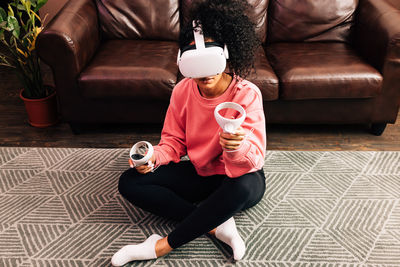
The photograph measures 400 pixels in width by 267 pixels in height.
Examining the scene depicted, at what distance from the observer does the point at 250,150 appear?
4.58 ft

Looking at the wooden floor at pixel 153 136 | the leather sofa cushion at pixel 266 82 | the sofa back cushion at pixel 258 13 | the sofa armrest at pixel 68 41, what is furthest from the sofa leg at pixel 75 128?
the leather sofa cushion at pixel 266 82

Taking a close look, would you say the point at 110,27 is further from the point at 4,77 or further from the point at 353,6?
the point at 353,6

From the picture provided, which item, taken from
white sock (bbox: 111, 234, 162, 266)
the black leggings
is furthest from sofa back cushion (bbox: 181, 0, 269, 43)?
white sock (bbox: 111, 234, 162, 266)

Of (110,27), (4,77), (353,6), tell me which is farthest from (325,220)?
(4,77)

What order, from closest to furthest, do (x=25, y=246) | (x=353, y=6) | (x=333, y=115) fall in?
(x=25, y=246), (x=333, y=115), (x=353, y=6)

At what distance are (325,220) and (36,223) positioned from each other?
1.35 meters

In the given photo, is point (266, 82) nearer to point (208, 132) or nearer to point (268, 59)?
point (268, 59)

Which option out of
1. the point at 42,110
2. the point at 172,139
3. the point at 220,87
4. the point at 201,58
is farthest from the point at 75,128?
the point at 201,58

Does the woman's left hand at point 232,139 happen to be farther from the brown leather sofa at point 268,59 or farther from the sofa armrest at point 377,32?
the sofa armrest at point 377,32

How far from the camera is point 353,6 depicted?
257 cm

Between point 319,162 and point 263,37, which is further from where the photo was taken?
point 263,37

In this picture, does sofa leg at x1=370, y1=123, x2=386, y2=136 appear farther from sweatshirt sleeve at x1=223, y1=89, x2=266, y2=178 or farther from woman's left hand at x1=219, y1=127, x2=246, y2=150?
woman's left hand at x1=219, y1=127, x2=246, y2=150

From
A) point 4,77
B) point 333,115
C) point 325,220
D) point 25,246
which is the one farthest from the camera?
point 4,77

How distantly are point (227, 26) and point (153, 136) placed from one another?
1206mm
